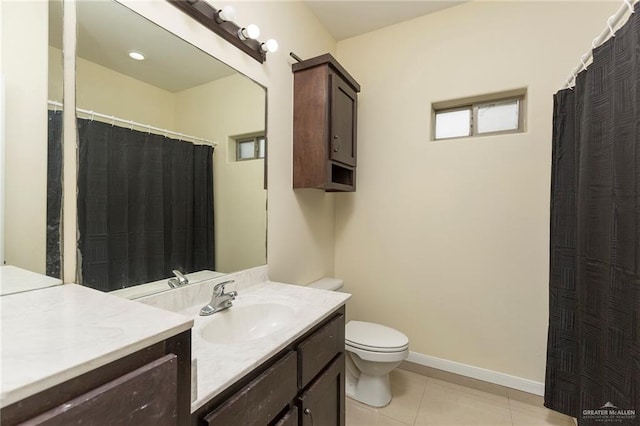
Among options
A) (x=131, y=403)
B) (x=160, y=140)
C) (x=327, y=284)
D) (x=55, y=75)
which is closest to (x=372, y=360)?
(x=327, y=284)

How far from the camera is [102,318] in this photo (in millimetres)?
574

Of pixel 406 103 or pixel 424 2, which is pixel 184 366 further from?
pixel 424 2

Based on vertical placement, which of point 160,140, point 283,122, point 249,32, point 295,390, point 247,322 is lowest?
point 295,390

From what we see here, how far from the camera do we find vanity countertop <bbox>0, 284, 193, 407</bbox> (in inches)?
15.0

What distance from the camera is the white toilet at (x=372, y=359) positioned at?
170cm

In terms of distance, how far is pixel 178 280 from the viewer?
1.20 meters

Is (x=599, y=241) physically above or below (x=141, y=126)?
below

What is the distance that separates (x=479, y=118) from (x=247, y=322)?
204cm

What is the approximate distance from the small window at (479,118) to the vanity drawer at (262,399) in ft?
6.31

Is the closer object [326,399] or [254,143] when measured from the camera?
[326,399]

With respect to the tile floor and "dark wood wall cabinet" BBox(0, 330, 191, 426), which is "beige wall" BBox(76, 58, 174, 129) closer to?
"dark wood wall cabinet" BBox(0, 330, 191, 426)

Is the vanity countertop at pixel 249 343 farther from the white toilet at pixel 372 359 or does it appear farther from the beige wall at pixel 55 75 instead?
the beige wall at pixel 55 75

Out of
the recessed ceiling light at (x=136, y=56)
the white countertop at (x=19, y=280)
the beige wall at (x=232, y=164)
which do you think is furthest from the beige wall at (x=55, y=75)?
the white countertop at (x=19, y=280)

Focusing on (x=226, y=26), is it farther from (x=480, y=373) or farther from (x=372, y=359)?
(x=480, y=373)
